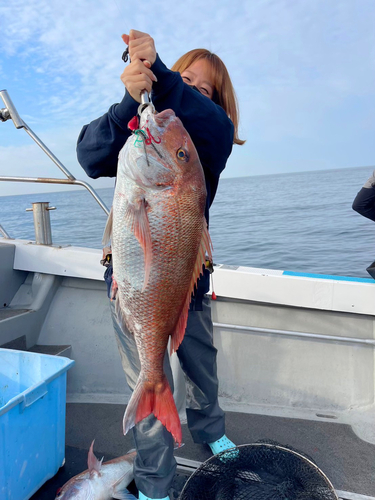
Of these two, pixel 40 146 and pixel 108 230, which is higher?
pixel 40 146

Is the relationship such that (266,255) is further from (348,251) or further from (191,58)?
(191,58)

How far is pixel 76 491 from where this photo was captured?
2072 millimetres

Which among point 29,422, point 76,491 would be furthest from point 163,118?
point 76,491

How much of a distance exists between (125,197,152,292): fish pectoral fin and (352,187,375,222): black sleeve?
3.28 meters

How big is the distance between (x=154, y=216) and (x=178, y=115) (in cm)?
50

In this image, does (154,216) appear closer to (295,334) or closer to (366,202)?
(295,334)

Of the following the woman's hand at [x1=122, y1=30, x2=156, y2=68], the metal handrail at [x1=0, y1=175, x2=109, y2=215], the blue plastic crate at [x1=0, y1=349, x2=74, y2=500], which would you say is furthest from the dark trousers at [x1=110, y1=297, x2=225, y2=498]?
the metal handrail at [x1=0, y1=175, x2=109, y2=215]

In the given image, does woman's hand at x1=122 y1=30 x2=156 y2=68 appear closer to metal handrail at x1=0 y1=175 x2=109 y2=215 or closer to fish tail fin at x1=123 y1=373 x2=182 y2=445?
fish tail fin at x1=123 y1=373 x2=182 y2=445

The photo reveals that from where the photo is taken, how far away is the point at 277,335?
326cm

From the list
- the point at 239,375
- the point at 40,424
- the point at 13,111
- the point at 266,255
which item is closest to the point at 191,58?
the point at 13,111

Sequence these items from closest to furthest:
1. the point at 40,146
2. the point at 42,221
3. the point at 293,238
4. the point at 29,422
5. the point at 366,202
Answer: the point at 29,422, the point at 40,146, the point at 42,221, the point at 366,202, the point at 293,238

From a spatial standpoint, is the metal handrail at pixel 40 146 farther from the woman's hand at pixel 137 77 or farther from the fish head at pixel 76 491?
the fish head at pixel 76 491

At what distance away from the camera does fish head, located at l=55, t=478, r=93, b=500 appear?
2051mm

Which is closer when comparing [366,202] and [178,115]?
[178,115]
